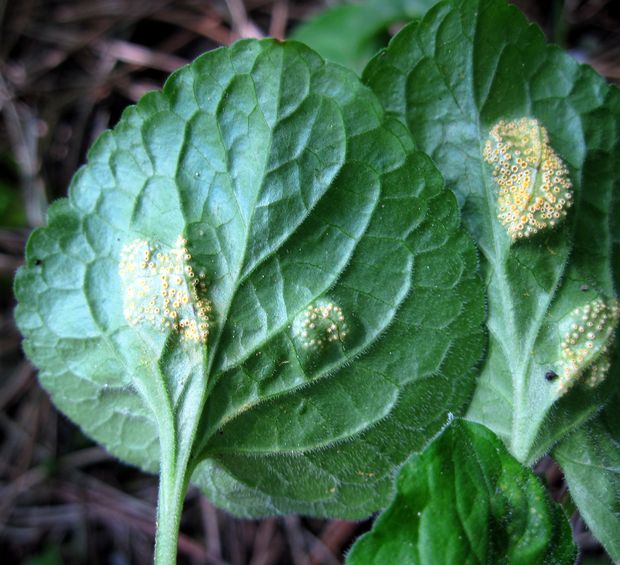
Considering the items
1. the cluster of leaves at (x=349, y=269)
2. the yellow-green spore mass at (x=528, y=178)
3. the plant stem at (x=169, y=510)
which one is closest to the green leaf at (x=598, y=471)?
the cluster of leaves at (x=349, y=269)

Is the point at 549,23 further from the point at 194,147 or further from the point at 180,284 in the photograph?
the point at 180,284

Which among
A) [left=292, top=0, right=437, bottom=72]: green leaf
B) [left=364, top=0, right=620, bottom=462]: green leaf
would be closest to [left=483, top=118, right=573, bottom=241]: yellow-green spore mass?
[left=364, top=0, right=620, bottom=462]: green leaf

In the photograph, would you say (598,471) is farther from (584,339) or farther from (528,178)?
(528,178)

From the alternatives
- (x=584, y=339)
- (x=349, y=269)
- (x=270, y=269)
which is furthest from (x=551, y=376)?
(x=270, y=269)

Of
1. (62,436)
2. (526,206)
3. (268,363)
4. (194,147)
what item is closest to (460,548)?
(268,363)

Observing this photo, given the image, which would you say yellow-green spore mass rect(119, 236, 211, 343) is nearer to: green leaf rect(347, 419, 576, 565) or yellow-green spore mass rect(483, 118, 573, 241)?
green leaf rect(347, 419, 576, 565)

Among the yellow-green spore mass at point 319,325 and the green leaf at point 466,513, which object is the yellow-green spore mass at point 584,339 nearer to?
the green leaf at point 466,513

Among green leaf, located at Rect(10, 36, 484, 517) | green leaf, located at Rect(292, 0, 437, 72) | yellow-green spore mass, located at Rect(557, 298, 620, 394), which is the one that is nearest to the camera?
green leaf, located at Rect(10, 36, 484, 517)
